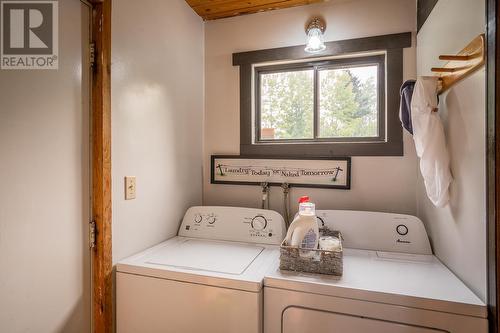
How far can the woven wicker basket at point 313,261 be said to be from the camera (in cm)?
119

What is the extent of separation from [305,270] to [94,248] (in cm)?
Answer: 98

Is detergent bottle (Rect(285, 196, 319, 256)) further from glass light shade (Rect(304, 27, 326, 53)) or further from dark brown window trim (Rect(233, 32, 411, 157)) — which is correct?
glass light shade (Rect(304, 27, 326, 53))

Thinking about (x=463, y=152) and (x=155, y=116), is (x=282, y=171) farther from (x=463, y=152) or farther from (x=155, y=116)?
(x=463, y=152)

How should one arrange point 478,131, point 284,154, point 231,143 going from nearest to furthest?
1. point 478,131
2. point 284,154
3. point 231,143

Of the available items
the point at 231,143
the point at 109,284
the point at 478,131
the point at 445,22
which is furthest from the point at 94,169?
the point at 445,22

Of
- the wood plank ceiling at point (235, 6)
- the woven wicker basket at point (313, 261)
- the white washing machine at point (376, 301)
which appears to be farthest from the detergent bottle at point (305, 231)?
the wood plank ceiling at point (235, 6)

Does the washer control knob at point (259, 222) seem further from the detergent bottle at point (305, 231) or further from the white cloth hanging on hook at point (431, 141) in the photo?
the white cloth hanging on hook at point (431, 141)

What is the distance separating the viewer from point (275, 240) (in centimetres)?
165

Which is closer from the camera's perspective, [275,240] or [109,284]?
[109,284]

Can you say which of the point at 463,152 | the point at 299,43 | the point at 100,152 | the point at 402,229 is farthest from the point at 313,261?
the point at 299,43

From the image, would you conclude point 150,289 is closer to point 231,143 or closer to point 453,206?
point 231,143

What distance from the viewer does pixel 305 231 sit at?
128 cm

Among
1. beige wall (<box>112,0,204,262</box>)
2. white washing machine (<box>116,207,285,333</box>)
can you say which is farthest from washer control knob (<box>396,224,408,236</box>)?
beige wall (<box>112,0,204,262</box>)

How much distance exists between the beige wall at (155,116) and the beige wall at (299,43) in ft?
0.38
